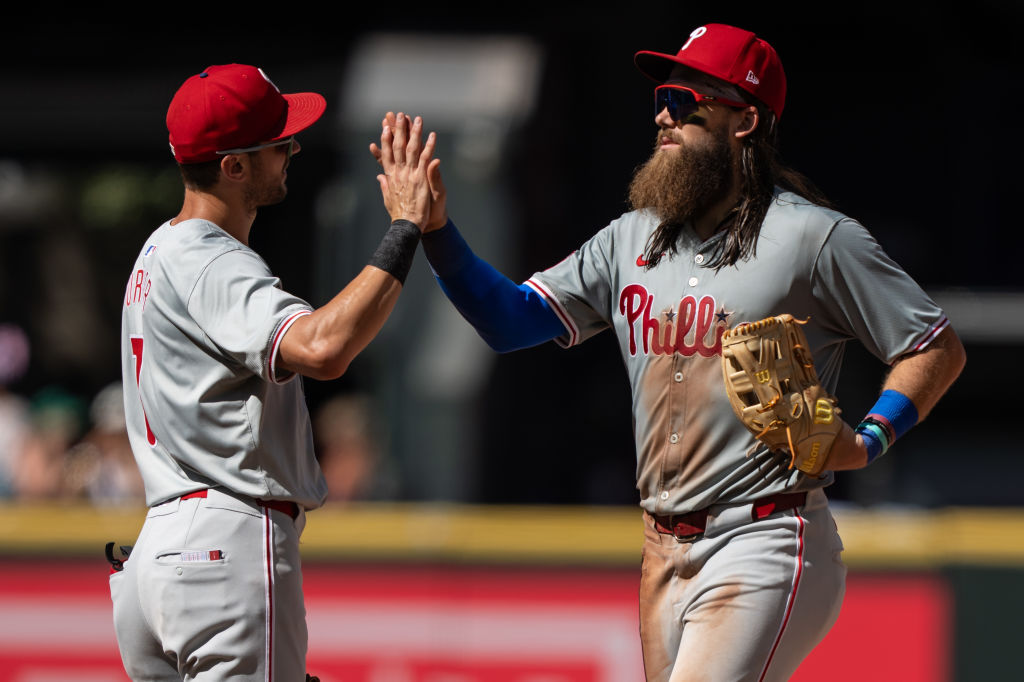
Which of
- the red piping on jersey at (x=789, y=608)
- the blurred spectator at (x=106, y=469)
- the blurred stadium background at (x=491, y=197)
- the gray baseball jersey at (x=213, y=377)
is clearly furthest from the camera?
the blurred stadium background at (x=491, y=197)

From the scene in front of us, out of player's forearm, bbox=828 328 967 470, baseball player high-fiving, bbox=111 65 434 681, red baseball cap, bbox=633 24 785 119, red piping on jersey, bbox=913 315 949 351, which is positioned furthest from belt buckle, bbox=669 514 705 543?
red baseball cap, bbox=633 24 785 119

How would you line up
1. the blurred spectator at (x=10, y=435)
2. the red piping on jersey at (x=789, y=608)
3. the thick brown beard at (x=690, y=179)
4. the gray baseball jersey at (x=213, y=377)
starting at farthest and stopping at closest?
the blurred spectator at (x=10, y=435) < the thick brown beard at (x=690, y=179) < the red piping on jersey at (x=789, y=608) < the gray baseball jersey at (x=213, y=377)

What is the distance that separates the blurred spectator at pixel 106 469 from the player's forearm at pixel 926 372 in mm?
5400

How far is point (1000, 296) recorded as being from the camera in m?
11.2

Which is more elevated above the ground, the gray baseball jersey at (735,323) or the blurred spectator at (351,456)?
the gray baseball jersey at (735,323)

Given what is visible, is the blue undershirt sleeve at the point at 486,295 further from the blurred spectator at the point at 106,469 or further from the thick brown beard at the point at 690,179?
the blurred spectator at the point at 106,469

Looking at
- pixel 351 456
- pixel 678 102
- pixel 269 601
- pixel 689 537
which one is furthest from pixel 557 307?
pixel 351 456

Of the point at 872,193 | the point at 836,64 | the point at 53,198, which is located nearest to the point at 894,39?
the point at 836,64

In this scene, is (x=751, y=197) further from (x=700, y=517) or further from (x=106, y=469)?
(x=106, y=469)

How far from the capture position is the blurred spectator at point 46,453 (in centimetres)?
810

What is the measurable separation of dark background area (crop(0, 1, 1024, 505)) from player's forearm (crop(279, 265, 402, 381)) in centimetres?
736

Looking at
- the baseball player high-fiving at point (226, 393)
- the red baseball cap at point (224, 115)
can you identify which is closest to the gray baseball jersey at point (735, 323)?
the baseball player high-fiving at point (226, 393)

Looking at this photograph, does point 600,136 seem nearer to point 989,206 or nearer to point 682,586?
point 989,206

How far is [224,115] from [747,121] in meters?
1.38
